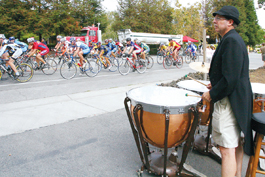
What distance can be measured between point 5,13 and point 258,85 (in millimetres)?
26948

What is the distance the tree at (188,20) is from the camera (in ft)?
141

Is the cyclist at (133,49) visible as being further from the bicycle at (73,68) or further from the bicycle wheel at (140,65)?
the bicycle at (73,68)

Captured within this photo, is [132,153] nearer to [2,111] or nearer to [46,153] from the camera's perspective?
[46,153]

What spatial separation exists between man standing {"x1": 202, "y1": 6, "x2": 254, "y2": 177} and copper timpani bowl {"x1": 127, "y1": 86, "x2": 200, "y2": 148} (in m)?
0.27

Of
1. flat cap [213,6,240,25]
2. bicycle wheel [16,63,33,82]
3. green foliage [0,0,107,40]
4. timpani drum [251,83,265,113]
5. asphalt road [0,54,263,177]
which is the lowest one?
asphalt road [0,54,263,177]

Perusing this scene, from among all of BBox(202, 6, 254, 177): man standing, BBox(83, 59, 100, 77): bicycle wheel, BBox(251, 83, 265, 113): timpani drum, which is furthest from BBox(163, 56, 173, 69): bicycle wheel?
BBox(202, 6, 254, 177): man standing

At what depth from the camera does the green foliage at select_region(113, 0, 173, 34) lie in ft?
138

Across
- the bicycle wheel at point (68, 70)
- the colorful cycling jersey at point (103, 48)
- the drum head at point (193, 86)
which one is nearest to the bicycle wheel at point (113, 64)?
the colorful cycling jersey at point (103, 48)

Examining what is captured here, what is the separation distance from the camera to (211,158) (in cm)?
334

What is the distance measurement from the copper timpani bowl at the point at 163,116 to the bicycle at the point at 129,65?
981 centimetres

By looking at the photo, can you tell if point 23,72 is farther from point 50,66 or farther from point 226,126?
point 226,126

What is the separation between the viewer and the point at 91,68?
39.3 ft

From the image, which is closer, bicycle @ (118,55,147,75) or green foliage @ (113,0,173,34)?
bicycle @ (118,55,147,75)

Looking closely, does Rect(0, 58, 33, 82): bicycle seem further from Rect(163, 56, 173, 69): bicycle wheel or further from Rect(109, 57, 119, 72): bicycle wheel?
Rect(163, 56, 173, 69): bicycle wheel
